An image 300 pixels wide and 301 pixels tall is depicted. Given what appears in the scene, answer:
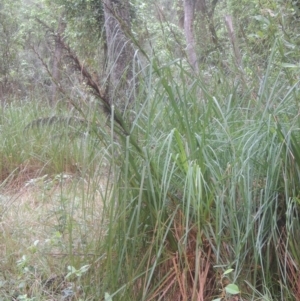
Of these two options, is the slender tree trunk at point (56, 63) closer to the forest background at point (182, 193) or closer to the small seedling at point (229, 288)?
the forest background at point (182, 193)

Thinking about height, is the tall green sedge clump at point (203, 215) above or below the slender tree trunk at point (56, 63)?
below

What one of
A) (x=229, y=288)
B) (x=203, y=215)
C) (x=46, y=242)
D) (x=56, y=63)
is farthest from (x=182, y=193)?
(x=56, y=63)

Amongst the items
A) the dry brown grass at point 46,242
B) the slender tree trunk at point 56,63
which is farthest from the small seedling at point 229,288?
the slender tree trunk at point 56,63

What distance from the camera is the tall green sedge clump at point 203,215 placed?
2520mm

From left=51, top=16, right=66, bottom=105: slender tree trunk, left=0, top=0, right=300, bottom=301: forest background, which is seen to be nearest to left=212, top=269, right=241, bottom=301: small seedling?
left=0, top=0, right=300, bottom=301: forest background

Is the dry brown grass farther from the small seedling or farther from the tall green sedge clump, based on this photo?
the small seedling

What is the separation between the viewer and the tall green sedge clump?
8.27 feet

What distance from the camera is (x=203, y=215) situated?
8.49 ft

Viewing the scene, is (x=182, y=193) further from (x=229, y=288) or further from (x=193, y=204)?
(x=229, y=288)

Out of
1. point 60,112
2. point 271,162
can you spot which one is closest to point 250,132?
point 271,162

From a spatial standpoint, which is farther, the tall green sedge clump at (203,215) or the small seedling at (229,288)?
the tall green sedge clump at (203,215)

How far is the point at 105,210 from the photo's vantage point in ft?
9.29

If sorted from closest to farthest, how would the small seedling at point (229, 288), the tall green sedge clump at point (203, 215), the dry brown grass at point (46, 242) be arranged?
the small seedling at point (229, 288), the tall green sedge clump at point (203, 215), the dry brown grass at point (46, 242)

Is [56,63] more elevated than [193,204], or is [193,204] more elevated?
[56,63]
